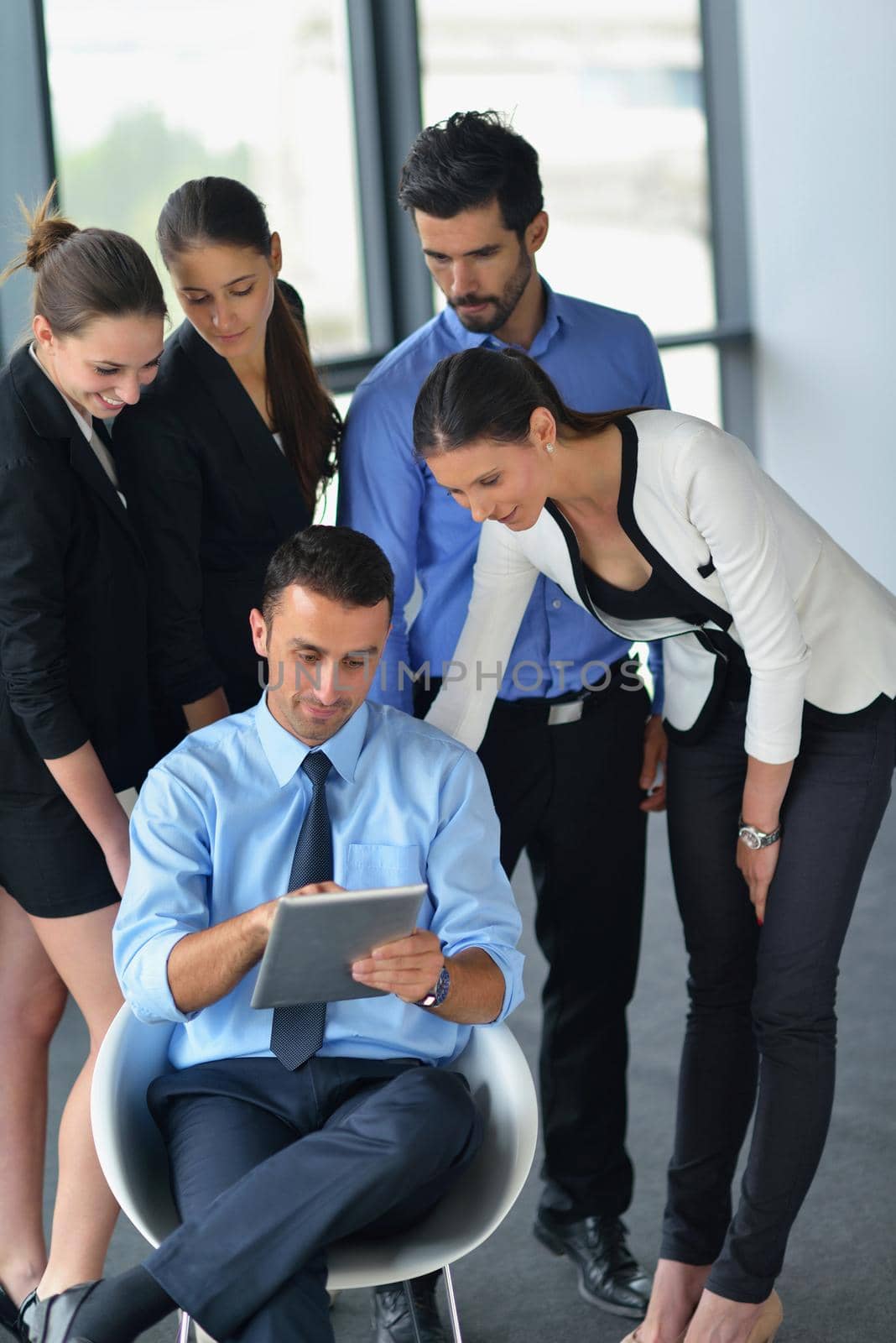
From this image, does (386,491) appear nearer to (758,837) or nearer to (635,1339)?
(758,837)

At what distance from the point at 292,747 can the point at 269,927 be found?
0.29 metres

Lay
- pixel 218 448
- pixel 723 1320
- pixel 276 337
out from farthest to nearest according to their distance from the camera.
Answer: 1. pixel 276 337
2. pixel 218 448
3. pixel 723 1320

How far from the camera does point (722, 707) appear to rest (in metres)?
2.26

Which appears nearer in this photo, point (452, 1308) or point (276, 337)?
point (452, 1308)

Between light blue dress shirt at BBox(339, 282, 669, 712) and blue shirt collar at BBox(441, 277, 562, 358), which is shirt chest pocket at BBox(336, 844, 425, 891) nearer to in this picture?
light blue dress shirt at BBox(339, 282, 669, 712)

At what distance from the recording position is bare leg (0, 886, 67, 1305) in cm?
243

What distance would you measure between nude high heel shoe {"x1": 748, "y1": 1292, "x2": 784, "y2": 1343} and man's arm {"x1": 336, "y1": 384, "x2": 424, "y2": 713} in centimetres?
108

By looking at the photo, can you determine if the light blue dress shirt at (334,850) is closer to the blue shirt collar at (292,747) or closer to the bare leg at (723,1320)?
the blue shirt collar at (292,747)

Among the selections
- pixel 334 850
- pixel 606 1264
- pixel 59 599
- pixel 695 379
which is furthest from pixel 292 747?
pixel 695 379

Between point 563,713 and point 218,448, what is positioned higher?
point 218,448

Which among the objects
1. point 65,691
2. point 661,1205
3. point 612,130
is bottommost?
point 661,1205

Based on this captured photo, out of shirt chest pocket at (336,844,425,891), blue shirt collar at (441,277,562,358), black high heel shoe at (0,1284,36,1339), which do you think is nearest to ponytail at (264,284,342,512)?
blue shirt collar at (441,277,562,358)

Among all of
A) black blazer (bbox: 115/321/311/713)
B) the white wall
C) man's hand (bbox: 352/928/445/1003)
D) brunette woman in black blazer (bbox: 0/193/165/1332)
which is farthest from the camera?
the white wall

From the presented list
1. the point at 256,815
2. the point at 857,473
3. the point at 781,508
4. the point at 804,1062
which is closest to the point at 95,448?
the point at 256,815
